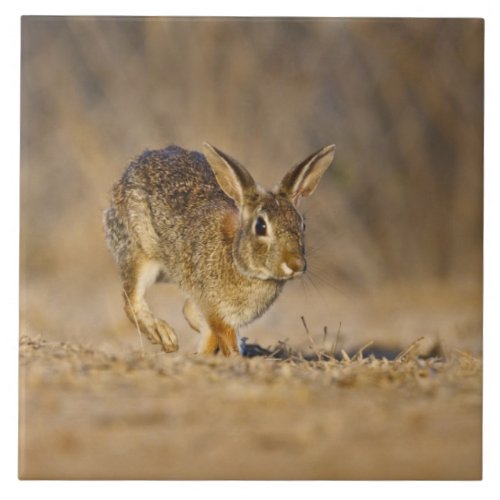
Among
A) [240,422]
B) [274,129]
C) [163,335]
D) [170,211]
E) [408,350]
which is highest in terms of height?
[274,129]

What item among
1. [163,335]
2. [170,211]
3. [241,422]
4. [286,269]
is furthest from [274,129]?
[241,422]

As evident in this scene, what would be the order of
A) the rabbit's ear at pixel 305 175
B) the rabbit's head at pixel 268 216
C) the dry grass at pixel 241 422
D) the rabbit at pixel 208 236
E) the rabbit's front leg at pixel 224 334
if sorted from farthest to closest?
the rabbit's front leg at pixel 224 334 < the rabbit's ear at pixel 305 175 < the rabbit at pixel 208 236 < the rabbit's head at pixel 268 216 < the dry grass at pixel 241 422

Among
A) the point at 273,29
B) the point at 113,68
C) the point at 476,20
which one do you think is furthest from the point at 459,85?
the point at 113,68

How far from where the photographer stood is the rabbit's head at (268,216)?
7.37 m

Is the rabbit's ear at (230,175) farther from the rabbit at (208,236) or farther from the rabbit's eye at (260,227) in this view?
the rabbit's eye at (260,227)

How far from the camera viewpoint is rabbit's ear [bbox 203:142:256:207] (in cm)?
757

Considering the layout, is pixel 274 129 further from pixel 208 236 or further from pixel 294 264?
pixel 294 264

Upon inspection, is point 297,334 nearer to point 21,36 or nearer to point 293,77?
point 293,77

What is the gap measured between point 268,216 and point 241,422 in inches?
57.9

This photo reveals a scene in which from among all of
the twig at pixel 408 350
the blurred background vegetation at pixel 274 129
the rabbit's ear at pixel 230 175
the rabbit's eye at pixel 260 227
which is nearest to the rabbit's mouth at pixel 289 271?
the rabbit's eye at pixel 260 227

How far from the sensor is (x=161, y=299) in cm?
1049

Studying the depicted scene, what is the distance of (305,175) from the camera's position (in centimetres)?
768

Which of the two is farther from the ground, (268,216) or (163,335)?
(268,216)

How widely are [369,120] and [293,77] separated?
104 centimetres
